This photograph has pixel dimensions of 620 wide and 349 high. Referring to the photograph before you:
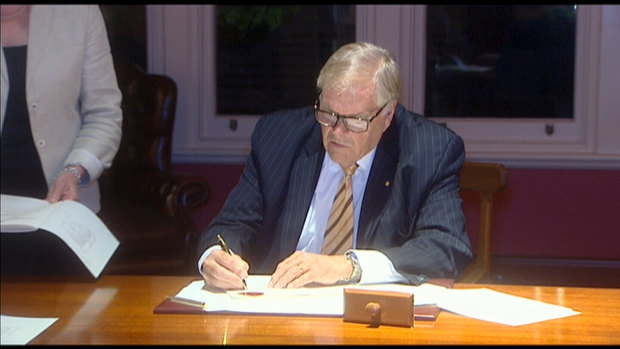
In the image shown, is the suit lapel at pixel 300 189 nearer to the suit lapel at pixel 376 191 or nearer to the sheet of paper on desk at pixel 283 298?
the suit lapel at pixel 376 191

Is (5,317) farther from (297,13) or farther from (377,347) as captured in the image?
(297,13)

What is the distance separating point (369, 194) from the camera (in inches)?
89.2

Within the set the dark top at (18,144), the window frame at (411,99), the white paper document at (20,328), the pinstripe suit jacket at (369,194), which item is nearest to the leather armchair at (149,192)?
the window frame at (411,99)

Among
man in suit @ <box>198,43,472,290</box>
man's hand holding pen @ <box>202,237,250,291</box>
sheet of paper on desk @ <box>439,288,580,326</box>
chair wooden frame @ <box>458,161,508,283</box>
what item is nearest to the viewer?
sheet of paper on desk @ <box>439,288,580,326</box>

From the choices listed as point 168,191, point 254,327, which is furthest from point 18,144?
point 168,191

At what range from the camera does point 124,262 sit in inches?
153

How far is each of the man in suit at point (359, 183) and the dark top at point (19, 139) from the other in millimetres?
614

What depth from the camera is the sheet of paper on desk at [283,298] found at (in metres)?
1.68

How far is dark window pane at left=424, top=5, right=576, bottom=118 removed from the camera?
465 cm

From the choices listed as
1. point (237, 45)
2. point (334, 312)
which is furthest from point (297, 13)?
point (334, 312)

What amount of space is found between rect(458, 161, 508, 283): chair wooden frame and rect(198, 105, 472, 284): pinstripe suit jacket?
15 cm

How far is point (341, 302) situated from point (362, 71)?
2.22 feet

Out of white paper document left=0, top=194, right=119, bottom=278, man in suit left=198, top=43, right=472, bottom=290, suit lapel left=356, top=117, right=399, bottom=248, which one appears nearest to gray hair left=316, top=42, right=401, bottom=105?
man in suit left=198, top=43, right=472, bottom=290

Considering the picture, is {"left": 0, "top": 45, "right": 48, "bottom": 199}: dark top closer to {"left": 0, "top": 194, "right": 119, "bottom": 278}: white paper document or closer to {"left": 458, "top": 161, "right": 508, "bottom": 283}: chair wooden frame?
{"left": 0, "top": 194, "right": 119, "bottom": 278}: white paper document
